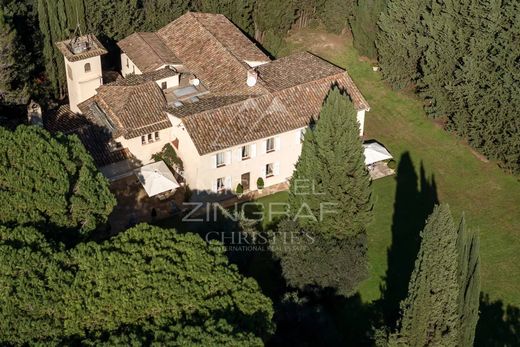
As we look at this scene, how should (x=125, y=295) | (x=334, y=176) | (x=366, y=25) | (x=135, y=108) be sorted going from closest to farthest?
(x=125, y=295) < (x=334, y=176) < (x=135, y=108) < (x=366, y=25)

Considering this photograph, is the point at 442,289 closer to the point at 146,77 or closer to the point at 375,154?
the point at 375,154

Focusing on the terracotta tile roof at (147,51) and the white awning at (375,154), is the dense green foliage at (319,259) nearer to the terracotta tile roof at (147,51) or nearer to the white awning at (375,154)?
the white awning at (375,154)

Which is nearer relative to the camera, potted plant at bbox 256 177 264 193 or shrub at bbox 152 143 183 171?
shrub at bbox 152 143 183 171

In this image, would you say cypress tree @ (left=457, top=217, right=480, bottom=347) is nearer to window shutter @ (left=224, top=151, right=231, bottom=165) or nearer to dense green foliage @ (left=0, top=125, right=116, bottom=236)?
window shutter @ (left=224, top=151, right=231, bottom=165)

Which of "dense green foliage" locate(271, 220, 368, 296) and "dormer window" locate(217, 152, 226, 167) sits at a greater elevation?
"dormer window" locate(217, 152, 226, 167)

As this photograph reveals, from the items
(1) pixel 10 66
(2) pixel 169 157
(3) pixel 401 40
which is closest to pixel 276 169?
(2) pixel 169 157

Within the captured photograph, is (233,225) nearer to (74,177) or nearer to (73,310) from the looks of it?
(74,177)

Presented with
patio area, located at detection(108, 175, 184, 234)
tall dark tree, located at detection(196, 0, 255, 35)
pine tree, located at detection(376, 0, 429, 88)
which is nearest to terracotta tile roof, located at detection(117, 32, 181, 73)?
tall dark tree, located at detection(196, 0, 255, 35)
